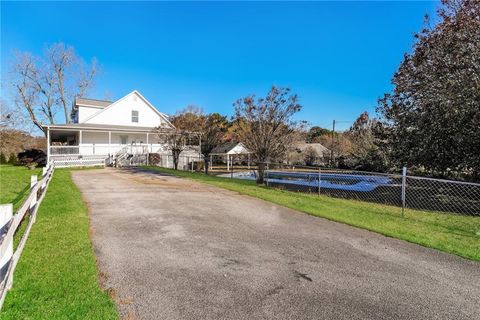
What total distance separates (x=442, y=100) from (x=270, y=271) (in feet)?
33.3

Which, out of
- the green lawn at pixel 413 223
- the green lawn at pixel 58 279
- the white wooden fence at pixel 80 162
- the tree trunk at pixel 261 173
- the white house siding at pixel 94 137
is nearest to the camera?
the green lawn at pixel 58 279

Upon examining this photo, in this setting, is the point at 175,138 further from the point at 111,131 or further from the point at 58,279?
the point at 58,279

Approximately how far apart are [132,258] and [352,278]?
299cm

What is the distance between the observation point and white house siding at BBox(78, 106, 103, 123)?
28184mm

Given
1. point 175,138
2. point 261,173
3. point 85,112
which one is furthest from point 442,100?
point 85,112

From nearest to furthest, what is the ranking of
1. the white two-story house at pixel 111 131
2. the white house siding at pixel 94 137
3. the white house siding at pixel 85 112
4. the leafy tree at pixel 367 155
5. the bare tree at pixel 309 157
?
the leafy tree at pixel 367 155
the white two-story house at pixel 111 131
the white house siding at pixel 94 137
the white house siding at pixel 85 112
the bare tree at pixel 309 157

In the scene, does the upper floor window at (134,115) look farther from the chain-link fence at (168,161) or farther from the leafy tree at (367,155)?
the leafy tree at (367,155)

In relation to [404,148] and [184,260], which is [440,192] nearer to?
[404,148]

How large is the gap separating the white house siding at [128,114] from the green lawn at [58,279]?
22708 millimetres

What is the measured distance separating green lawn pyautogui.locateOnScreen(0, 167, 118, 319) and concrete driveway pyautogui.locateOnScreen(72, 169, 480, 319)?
189 mm

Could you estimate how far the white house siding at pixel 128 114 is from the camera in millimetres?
27000

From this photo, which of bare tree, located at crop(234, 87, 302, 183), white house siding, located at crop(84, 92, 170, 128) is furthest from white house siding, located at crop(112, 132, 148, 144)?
bare tree, located at crop(234, 87, 302, 183)

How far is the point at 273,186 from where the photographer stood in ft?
43.7

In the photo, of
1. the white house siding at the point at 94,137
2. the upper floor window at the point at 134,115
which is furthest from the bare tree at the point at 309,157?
the white house siding at the point at 94,137
